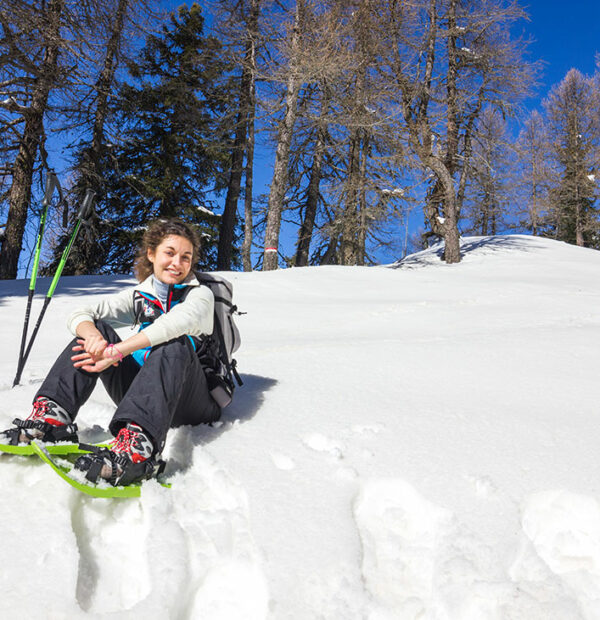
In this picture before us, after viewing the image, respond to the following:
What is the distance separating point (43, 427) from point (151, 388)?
481 mm

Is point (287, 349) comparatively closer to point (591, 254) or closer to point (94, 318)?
point (94, 318)

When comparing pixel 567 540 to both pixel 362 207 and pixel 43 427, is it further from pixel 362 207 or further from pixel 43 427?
pixel 362 207

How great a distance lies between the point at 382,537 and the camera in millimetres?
1575

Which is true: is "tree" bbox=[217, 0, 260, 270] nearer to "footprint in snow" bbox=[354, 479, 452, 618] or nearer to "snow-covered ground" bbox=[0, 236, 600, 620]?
"snow-covered ground" bbox=[0, 236, 600, 620]

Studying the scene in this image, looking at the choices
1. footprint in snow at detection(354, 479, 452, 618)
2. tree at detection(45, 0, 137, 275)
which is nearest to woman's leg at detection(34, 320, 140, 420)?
footprint in snow at detection(354, 479, 452, 618)

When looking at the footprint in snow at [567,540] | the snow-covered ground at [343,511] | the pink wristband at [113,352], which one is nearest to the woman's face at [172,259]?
the pink wristband at [113,352]

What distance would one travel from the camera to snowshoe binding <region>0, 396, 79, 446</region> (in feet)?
5.99

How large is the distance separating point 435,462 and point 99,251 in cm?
1415

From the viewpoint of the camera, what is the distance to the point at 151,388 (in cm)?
185

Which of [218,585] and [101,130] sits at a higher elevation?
[101,130]

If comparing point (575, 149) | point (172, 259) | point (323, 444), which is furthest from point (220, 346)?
point (575, 149)

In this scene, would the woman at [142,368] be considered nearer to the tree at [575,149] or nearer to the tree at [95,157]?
the tree at [95,157]

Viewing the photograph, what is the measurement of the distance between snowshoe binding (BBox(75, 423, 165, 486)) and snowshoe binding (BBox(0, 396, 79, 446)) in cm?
24

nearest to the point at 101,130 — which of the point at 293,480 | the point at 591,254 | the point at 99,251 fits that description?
the point at 99,251
